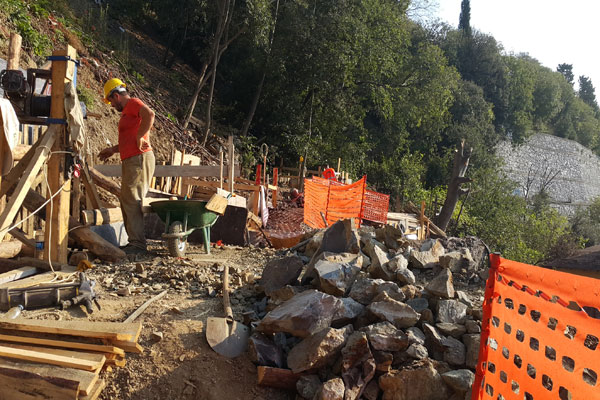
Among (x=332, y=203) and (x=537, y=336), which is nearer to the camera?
→ (x=537, y=336)

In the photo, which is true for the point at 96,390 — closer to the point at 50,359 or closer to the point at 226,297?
the point at 50,359

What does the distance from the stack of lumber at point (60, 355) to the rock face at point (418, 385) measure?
192 cm

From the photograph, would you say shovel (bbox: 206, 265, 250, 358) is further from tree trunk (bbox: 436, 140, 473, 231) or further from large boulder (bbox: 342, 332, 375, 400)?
tree trunk (bbox: 436, 140, 473, 231)

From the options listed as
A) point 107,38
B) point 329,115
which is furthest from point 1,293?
point 329,115

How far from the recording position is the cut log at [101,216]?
5.73m

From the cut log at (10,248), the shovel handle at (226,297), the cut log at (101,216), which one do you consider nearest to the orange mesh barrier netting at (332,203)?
the cut log at (101,216)

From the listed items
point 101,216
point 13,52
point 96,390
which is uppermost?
point 13,52

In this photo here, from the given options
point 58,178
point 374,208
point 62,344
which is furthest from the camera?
point 374,208

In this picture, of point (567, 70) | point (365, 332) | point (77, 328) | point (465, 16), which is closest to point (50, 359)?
point (77, 328)

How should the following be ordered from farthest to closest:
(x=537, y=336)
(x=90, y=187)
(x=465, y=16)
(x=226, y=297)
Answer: (x=465, y=16)
(x=90, y=187)
(x=226, y=297)
(x=537, y=336)

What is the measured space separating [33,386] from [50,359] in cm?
18

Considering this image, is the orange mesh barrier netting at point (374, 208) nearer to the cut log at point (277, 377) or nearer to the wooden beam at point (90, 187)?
the wooden beam at point (90, 187)

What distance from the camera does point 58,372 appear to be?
10.1 feet

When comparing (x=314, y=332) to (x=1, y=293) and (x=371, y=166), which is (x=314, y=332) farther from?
(x=371, y=166)
